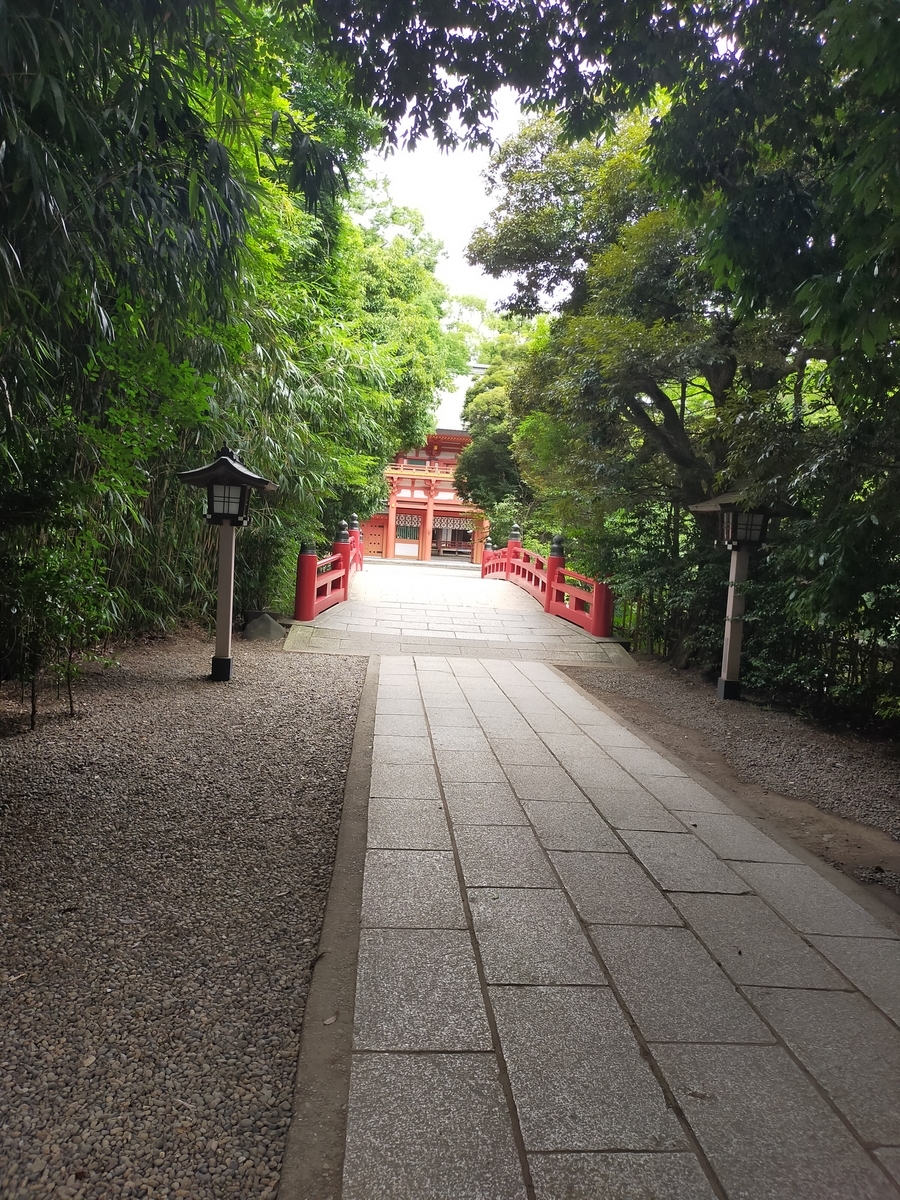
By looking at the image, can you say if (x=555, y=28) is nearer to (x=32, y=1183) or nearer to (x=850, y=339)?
(x=850, y=339)

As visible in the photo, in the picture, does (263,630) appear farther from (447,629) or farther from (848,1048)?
(848,1048)

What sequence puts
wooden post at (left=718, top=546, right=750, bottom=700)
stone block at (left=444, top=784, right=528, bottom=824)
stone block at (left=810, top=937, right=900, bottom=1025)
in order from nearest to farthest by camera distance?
stone block at (left=810, top=937, right=900, bottom=1025) → stone block at (left=444, top=784, right=528, bottom=824) → wooden post at (left=718, top=546, right=750, bottom=700)

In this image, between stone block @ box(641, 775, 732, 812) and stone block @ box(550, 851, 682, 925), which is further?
stone block @ box(641, 775, 732, 812)

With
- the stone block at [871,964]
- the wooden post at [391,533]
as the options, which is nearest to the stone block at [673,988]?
the stone block at [871,964]

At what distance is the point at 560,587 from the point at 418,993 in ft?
28.8

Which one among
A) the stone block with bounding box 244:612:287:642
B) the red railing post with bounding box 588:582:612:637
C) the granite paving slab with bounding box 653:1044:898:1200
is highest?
the red railing post with bounding box 588:582:612:637

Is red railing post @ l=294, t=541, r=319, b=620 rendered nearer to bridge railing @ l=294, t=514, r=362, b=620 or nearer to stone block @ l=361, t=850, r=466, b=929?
bridge railing @ l=294, t=514, r=362, b=620

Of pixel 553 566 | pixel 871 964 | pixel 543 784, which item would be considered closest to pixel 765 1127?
pixel 871 964

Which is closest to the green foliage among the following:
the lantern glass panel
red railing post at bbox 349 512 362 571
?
the lantern glass panel

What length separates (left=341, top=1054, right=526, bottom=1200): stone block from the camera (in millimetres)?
1347

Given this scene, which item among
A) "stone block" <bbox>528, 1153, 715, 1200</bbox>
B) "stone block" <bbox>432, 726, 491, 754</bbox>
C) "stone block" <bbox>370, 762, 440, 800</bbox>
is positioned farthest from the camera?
"stone block" <bbox>432, 726, 491, 754</bbox>

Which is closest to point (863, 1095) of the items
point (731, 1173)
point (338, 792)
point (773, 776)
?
point (731, 1173)

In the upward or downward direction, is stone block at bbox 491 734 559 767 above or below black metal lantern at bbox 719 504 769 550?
below

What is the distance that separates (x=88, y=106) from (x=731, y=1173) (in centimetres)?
377
